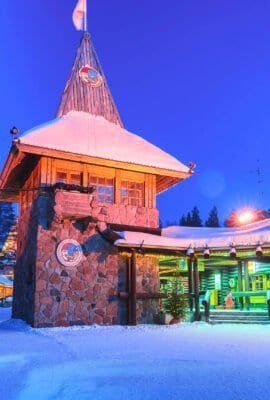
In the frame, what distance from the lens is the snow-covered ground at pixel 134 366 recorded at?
532cm

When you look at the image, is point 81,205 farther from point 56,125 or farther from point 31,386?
point 31,386

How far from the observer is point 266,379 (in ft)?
19.6

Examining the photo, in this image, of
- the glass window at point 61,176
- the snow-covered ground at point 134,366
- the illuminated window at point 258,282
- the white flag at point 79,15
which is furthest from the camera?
the white flag at point 79,15

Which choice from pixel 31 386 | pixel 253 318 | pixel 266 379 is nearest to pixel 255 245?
pixel 253 318

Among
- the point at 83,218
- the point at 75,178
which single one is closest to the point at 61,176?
the point at 75,178

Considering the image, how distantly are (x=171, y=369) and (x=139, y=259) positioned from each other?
9.35 meters

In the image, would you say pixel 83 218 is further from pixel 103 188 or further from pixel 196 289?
pixel 196 289

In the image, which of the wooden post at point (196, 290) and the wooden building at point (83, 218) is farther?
the wooden post at point (196, 290)

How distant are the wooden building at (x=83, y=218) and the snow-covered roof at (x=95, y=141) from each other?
4cm

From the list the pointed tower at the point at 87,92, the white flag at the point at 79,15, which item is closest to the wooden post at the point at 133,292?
the pointed tower at the point at 87,92

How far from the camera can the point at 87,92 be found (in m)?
19.5

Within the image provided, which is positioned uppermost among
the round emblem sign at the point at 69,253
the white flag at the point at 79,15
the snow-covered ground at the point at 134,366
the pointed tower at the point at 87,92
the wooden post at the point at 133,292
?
the white flag at the point at 79,15

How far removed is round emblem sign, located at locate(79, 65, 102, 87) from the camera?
2000cm

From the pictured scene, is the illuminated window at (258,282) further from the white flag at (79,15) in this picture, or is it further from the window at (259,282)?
the white flag at (79,15)
